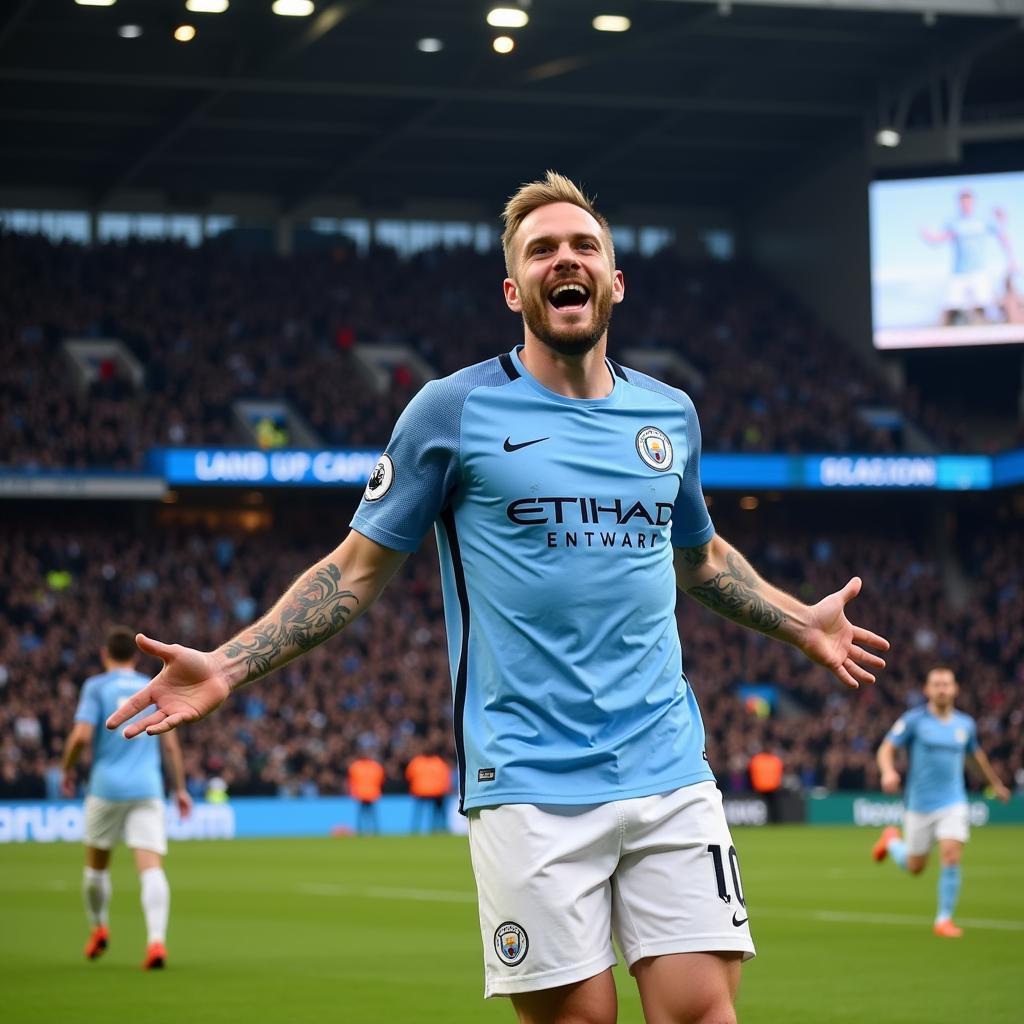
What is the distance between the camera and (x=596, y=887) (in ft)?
16.6

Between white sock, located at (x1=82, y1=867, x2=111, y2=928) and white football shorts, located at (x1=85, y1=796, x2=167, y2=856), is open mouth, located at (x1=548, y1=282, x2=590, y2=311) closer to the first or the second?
white football shorts, located at (x1=85, y1=796, x2=167, y2=856)

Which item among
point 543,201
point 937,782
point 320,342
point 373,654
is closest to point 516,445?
point 543,201

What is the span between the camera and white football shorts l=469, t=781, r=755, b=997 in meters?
4.98

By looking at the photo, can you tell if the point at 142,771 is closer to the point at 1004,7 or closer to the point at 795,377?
the point at 1004,7

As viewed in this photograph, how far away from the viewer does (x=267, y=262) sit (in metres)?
53.3

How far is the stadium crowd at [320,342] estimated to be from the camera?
152ft

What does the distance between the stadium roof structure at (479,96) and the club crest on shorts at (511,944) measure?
36406 millimetres

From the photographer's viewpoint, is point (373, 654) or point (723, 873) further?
point (373, 654)

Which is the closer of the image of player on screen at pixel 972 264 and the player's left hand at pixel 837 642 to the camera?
the player's left hand at pixel 837 642

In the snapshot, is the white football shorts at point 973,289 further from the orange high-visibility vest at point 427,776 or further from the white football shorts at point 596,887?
the white football shorts at point 596,887

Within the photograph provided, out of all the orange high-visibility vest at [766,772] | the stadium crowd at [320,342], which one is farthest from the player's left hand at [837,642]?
the stadium crowd at [320,342]

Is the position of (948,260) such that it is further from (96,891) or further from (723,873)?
(723,873)

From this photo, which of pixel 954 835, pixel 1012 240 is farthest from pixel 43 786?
pixel 1012 240

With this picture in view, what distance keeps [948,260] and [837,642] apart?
43584 mm
